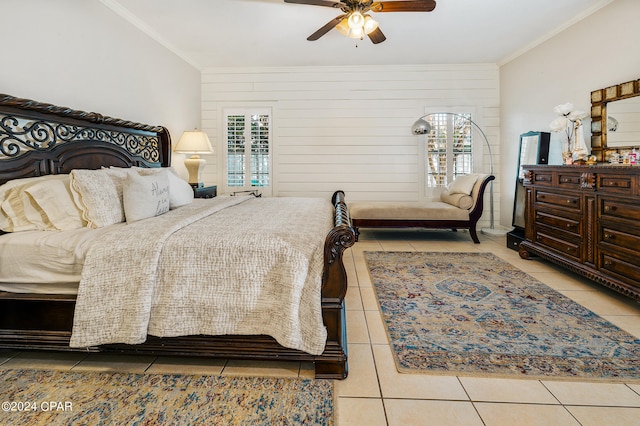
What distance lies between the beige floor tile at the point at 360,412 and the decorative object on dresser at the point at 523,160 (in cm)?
335

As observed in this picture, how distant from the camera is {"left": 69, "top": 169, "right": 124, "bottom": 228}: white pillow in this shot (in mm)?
Answer: 2086

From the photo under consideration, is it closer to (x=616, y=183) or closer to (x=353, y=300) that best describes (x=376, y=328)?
(x=353, y=300)

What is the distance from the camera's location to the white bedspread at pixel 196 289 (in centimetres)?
156

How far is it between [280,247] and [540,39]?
15.5 feet

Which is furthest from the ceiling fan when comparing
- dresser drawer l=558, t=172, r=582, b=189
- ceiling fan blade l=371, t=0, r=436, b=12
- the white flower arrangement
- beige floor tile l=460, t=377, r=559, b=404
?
beige floor tile l=460, t=377, r=559, b=404

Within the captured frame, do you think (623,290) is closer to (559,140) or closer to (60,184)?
(559,140)

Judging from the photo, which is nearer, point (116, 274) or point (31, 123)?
point (116, 274)

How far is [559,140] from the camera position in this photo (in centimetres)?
393

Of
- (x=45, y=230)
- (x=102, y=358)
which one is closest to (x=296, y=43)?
(x=45, y=230)

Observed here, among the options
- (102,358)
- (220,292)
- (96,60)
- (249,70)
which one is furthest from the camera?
(249,70)

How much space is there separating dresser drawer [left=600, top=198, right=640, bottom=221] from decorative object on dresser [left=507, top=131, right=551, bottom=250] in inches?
54.6

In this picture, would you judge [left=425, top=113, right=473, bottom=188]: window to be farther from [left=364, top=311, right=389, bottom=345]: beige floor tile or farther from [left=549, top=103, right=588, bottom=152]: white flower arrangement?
[left=364, top=311, right=389, bottom=345]: beige floor tile

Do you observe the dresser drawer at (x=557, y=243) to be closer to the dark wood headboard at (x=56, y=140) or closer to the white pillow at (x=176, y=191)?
the white pillow at (x=176, y=191)

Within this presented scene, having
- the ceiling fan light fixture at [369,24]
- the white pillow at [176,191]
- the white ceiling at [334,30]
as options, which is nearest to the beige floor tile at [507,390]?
the white pillow at [176,191]
